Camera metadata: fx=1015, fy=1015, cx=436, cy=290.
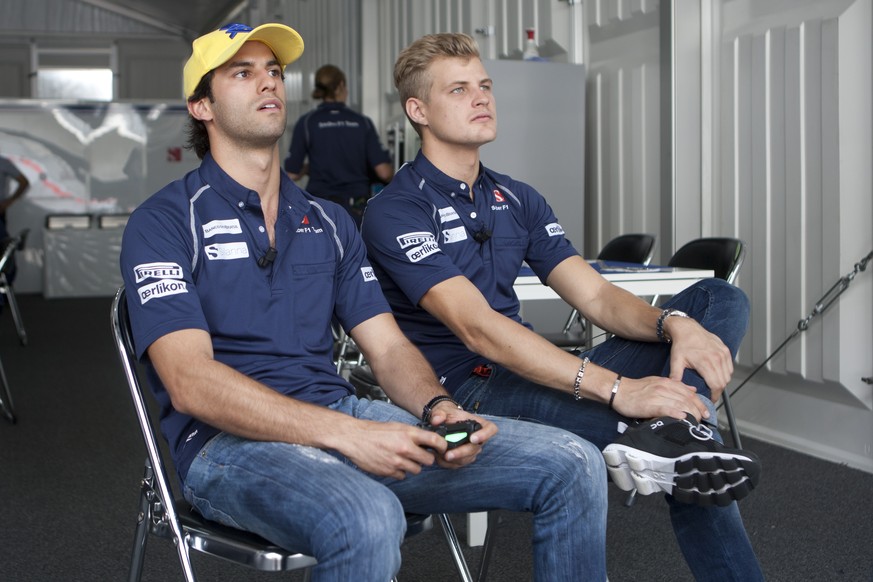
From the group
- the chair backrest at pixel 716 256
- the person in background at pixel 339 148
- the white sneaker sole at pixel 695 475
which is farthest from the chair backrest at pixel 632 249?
the person in background at pixel 339 148

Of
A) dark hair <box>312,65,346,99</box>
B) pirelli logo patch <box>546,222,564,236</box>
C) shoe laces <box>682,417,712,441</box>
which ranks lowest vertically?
shoe laces <box>682,417,712,441</box>

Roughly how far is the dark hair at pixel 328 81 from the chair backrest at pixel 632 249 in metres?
2.88

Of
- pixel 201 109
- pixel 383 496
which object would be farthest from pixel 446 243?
pixel 383 496

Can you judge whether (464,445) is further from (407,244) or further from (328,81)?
(328,81)

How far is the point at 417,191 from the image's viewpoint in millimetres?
2137

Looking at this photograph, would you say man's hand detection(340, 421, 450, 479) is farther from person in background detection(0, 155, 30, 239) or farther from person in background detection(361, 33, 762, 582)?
person in background detection(0, 155, 30, 239)

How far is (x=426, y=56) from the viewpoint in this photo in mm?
2250

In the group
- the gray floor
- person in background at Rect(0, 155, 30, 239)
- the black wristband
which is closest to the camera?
the black wristband

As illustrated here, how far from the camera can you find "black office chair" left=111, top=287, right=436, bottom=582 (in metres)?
1.37

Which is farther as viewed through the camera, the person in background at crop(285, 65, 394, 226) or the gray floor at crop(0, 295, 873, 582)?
the person in background at crop(285, 65, 394, 226)

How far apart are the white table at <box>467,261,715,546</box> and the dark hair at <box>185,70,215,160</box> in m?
0.99

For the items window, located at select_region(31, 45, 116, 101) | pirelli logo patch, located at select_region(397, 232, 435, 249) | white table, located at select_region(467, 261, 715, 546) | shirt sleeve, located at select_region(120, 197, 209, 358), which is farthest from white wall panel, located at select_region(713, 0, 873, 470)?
window, located at select_region(31, 45, 116, 101)

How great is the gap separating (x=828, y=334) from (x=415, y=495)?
2524 mm

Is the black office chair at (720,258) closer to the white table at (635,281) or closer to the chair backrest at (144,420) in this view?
the white table at (635,281)
